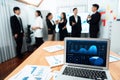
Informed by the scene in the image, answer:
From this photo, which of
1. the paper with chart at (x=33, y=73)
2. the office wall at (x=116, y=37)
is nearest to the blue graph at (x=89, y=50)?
the paper with chart at (x=33, y=73)

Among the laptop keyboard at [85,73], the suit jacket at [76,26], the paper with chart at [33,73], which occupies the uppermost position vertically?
the suit jacket at [76,26]

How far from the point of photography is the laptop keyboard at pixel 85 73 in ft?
2.38

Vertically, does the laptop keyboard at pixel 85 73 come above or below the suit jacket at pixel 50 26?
below

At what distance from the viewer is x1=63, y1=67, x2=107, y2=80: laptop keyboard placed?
72 cm

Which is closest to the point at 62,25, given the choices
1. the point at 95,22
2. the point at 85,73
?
the point at 95,22

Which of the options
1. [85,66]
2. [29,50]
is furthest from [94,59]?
[29,50]

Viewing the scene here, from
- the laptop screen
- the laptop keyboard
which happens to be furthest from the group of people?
the laptop keyboard

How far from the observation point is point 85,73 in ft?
2.53

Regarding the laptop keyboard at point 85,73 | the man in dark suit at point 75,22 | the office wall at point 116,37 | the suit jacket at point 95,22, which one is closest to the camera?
the laptop keyboard at point 85,73

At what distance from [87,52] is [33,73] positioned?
45 cm

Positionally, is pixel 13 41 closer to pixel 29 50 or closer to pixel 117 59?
pixel 29 50

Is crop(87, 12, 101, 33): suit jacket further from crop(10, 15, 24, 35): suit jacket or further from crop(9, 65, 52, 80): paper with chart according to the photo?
crop(9, 65, 52, 80): paper with chart

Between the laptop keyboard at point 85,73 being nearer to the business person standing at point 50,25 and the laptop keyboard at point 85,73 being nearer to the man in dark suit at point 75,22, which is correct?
the man in dark suit at point 75,22

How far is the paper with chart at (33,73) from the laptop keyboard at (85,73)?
145mm
